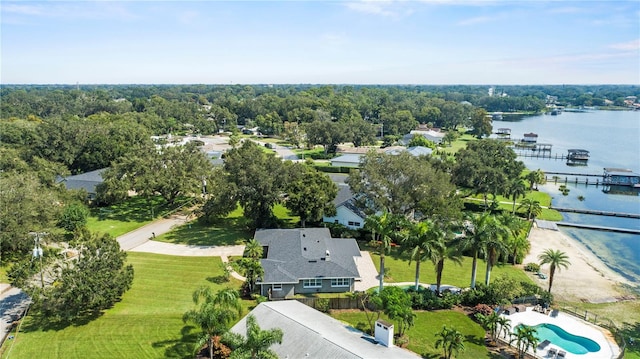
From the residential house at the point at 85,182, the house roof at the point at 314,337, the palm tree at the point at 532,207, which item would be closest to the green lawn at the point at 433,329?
the house roof at the point at 314,337

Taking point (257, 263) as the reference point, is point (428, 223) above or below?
above

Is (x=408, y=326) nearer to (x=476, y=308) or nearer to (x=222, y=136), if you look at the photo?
(x=476, y=308)

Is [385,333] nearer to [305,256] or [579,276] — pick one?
[305,256]

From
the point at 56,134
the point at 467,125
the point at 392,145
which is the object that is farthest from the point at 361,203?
the point at 467,125

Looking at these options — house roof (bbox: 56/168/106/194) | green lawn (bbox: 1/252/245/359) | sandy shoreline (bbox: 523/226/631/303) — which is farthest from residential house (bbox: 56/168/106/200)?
sandy shoreline (bbox: 523/226/631/303)

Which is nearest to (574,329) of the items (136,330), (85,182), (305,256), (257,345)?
(305,256)

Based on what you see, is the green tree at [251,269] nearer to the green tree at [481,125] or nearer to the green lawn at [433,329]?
the green lawn at [433,329]

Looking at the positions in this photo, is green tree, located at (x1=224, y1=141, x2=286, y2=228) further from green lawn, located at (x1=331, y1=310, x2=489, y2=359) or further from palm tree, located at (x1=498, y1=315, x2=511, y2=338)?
palm tree, located at (x1=498, y1=315, x2=511, y2=338)

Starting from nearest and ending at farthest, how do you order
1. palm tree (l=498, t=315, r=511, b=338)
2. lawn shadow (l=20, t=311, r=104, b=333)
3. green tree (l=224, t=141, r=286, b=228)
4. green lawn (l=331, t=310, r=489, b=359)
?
green lawn (l=331, t=310, r=489, b=359) → palm tree (l=498, t=315, r=511, b=338) → lawn shadow (l=20, t=311, r=104, b=333) → green tree (l=224, t=141, r=286, b=228)
